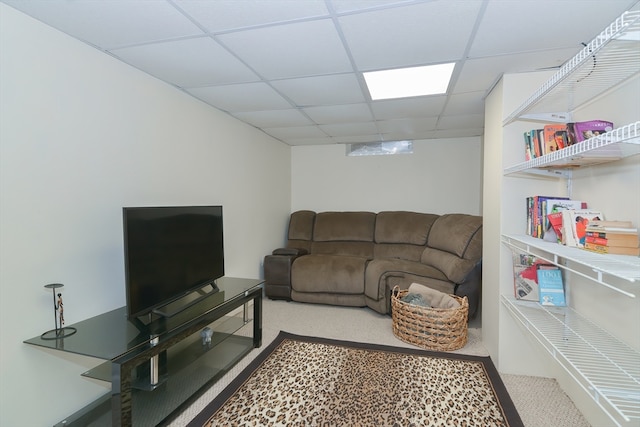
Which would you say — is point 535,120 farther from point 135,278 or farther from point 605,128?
point 135,278

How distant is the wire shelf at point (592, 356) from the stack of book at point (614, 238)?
0.46 m

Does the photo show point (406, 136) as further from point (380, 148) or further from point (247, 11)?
point (247, 11)

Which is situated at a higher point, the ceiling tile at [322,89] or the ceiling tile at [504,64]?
the ceiling tile at [322,89]

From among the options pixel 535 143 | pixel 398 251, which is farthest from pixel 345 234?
pixel 535 143

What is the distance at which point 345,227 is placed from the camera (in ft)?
14.2

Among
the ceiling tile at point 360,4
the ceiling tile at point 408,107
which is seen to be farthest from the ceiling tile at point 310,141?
the ceiling tile at point 360,4

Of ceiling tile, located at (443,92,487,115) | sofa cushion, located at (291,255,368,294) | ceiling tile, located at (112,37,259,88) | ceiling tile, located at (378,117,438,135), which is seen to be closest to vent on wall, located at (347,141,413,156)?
ceiling tile, located at (378,117,438,135)

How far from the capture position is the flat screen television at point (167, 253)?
1690 millimetres

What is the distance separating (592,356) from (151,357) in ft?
7.02

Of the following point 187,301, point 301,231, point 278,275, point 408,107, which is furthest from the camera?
point 301,231

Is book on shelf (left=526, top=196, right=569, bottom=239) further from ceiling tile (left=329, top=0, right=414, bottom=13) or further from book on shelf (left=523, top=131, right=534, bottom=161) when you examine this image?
ceiling tile (left=329, top=0, right=414, bottom=13)

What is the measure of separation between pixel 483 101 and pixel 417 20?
1531 millimetres

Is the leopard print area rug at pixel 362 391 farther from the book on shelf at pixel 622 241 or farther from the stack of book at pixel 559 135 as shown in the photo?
the stack of book at pixel 559 135

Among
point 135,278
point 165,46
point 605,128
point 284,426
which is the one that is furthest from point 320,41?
point 284,426
